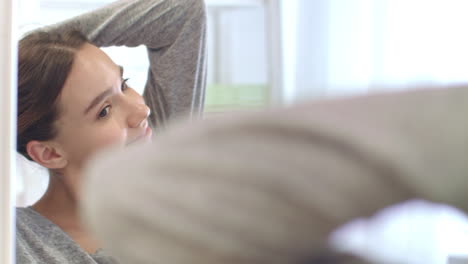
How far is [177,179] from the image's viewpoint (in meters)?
0.12

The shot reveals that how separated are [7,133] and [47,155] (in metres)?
0.31

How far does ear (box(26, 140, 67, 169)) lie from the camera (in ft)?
2.19

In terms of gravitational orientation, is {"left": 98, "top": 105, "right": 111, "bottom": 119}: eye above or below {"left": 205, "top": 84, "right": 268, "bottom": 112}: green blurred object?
below

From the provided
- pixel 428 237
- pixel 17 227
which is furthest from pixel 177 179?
pixel 428 237

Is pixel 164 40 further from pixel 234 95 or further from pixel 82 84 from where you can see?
pixel 234 95

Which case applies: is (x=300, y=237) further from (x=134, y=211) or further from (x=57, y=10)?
(x=57, y=10)

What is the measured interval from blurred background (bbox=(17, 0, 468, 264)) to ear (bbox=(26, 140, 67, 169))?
1.60 ft

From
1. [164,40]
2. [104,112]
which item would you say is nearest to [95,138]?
[104,112]

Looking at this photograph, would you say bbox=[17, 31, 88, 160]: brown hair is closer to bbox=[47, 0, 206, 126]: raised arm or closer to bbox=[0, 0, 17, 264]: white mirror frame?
bbox=[47, 0, 206, 126]: raised arm

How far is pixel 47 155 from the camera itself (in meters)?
0.68

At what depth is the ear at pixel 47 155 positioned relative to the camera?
67cm

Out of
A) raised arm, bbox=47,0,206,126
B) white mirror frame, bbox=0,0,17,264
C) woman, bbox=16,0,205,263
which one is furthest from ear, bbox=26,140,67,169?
white mirror frame, bbox=0,0,17,264

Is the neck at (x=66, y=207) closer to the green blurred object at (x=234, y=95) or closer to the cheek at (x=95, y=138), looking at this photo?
the cheek at (x=95, y=138)

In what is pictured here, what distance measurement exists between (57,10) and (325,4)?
25.3 inches
